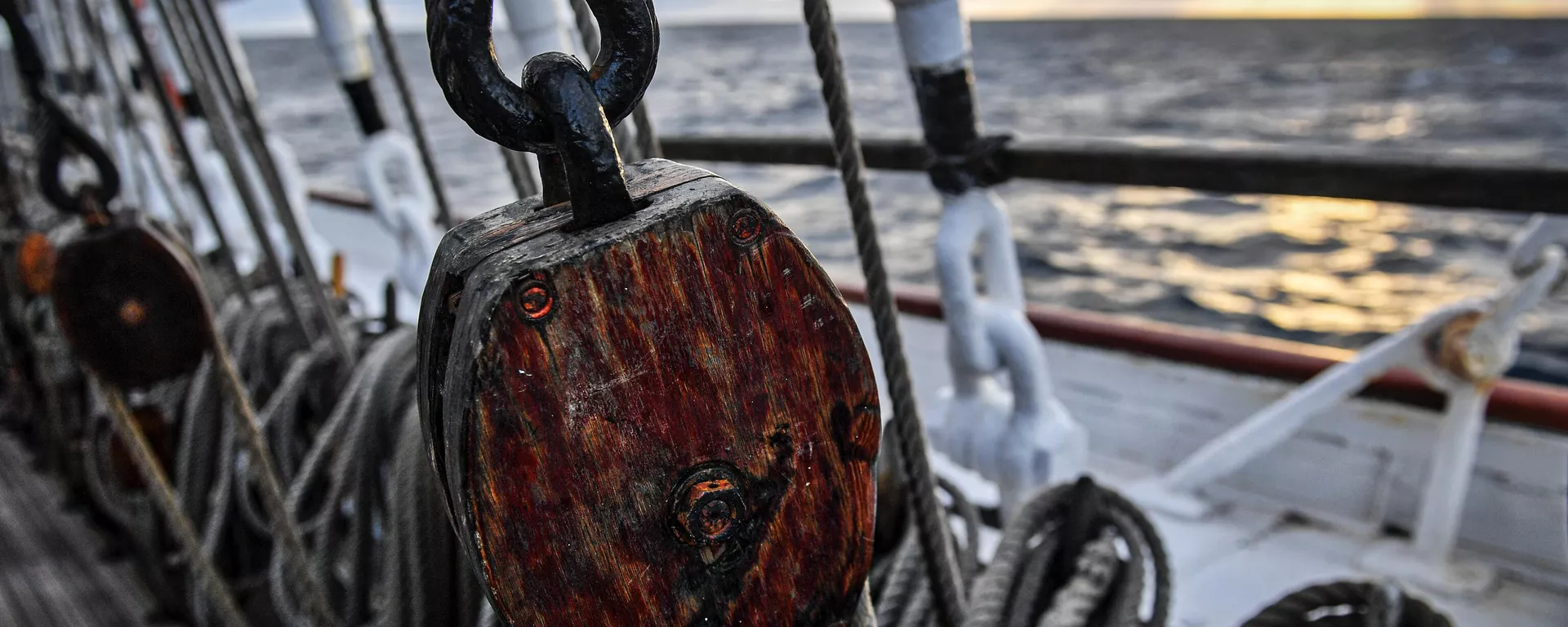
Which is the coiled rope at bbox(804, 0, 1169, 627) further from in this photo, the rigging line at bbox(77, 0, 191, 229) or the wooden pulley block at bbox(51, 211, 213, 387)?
the rigging line at bbox(77, 0, 191, 229)

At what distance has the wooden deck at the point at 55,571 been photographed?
152cm

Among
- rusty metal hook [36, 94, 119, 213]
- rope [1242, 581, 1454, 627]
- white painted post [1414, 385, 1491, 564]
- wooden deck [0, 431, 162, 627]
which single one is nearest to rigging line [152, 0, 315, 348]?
rusty metal hook [36, 94, 119, 213]

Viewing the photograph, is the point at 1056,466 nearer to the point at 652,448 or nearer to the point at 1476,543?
the point at 1476,543

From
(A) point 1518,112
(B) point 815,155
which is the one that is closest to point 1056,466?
(B) point 815,155

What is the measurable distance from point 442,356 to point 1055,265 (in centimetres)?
620

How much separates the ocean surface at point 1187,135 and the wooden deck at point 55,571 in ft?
3.59

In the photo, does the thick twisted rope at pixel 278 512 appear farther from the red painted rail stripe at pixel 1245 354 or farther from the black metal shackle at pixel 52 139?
the red painted rail stripe at pixel 1245 354

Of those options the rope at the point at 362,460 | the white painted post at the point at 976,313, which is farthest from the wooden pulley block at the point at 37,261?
the white painted post at the point at 976,313

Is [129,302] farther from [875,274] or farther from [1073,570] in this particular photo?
[1073,570]

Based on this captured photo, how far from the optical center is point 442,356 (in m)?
0.38

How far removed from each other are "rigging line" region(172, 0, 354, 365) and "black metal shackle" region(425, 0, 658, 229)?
984 mm

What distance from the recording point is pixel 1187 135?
39.5 ft

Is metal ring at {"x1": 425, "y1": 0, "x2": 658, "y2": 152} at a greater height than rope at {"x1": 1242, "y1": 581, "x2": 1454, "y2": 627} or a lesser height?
greater

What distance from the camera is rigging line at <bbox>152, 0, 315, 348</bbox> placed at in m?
1.20
